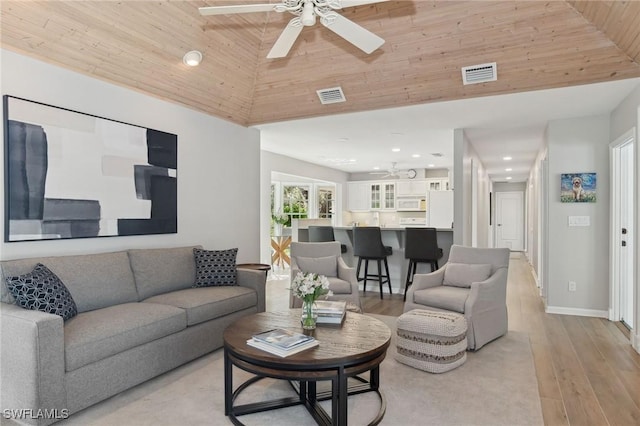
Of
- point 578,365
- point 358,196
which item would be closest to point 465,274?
point 578,365

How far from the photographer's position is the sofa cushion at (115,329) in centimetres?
235

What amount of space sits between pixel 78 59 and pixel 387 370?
3535 mm

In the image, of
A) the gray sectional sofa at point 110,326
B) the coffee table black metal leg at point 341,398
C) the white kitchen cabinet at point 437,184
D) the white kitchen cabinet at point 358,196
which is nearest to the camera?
the coffee table black metal leg at point 341,398

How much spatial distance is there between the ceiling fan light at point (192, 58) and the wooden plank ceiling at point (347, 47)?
5cm

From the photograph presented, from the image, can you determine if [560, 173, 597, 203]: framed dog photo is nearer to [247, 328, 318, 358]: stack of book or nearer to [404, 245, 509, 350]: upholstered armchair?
[404, 245, 509, 350]: upholstered armchair

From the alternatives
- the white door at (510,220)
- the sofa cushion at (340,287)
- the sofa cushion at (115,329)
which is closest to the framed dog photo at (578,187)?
the sofa cushion at (340,287)

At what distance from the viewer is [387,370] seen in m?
3.07

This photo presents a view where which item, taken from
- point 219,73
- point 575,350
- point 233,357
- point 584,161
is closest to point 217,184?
point 219,73

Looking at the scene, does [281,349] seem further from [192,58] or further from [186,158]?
[186,158]

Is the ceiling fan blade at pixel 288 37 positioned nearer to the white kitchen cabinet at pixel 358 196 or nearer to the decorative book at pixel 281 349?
the decorative book at pixel 281 349

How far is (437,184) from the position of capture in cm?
988

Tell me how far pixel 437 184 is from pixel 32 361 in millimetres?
9123

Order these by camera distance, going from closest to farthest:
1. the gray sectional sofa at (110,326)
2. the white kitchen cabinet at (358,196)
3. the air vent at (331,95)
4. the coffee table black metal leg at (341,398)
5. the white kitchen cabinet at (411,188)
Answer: the coffee table black metal leg at (341,398) < the gray sectional sofa at (110,326) < the air vent at (331,95) < the white kitchen cabinet at (411,188) < the white kitchen cabinet at (358,196)

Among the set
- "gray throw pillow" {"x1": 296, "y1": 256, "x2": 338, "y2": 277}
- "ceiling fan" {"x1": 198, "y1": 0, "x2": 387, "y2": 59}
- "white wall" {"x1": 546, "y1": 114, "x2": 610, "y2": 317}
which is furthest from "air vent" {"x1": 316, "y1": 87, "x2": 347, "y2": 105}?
"white wall" {"x1": 546, "y1": 114, "x2": 610, "y2": 317}
